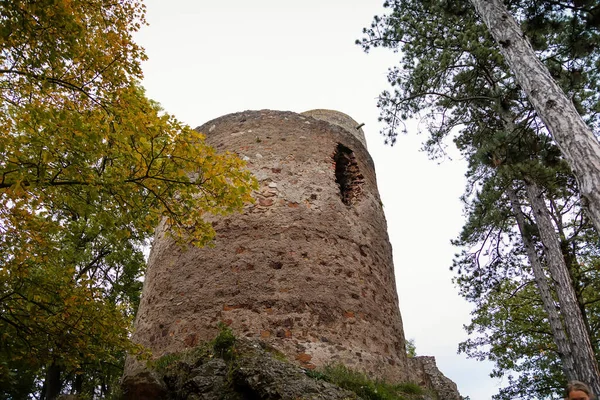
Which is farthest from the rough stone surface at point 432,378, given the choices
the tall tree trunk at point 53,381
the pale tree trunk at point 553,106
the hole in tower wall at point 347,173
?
the tall tree trunk at point 53,381

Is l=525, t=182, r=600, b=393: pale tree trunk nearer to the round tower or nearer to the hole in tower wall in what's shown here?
the round tower

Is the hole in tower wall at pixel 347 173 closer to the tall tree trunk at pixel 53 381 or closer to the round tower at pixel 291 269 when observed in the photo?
the round tower at pixel 291 269

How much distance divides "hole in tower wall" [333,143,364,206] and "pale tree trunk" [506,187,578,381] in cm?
429

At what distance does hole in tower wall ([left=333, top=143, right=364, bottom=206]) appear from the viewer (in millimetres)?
8719

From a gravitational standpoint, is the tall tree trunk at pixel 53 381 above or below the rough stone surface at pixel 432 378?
above

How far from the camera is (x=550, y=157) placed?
798cm

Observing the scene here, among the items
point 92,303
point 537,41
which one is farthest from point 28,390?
point 537,41

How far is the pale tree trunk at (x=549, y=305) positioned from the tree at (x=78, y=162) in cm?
694

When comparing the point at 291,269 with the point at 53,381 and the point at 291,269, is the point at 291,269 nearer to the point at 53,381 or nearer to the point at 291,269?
the point at 291,269

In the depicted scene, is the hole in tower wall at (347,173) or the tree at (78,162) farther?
the hole in tower wall at (347,173)

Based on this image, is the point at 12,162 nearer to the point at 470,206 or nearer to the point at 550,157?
the point at 550,157

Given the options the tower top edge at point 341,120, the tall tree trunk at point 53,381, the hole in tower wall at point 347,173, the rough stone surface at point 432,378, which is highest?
the tower top edge at point 341,120

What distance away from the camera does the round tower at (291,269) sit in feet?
21.1

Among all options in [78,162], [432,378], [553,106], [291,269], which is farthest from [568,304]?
[78,162]
